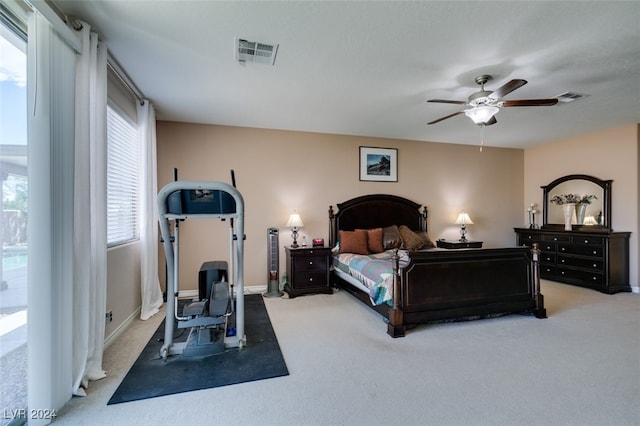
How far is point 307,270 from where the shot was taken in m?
4.50

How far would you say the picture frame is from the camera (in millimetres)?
5344

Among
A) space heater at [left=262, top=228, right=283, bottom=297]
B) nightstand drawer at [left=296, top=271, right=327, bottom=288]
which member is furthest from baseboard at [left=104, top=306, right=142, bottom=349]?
nightstand drawer at [left=296, top=271, right=327, bottom=288]

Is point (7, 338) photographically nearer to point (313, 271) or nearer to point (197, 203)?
point (197, 203)

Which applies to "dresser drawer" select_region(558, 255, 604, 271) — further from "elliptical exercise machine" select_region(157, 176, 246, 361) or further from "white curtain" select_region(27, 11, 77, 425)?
"white curtain" select_region(27, 11, 77, 425)

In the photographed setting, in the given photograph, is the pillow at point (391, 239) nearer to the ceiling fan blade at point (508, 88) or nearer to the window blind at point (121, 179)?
the ceiling fan blade at point (508, 88)

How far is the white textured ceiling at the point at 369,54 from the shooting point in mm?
2012

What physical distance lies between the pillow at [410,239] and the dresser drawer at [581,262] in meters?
2.54

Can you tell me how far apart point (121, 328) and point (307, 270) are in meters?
2.40

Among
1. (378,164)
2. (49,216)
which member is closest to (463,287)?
(378,164)

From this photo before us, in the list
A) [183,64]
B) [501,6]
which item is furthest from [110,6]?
[501,6]

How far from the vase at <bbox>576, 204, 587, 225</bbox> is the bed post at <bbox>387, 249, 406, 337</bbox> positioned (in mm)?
4397

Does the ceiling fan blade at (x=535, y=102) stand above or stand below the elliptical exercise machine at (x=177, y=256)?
above

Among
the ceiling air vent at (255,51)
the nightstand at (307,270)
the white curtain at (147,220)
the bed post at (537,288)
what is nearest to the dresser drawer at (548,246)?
the bed post at (537,288)

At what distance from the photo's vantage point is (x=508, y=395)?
2.03 meters
